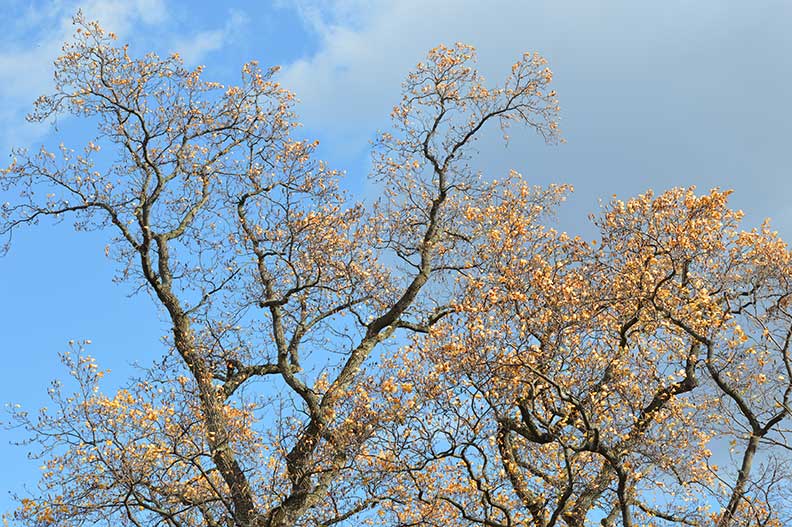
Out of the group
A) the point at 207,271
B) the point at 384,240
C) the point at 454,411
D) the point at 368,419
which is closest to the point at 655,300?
the point at 454,411

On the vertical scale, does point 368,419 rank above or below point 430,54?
below

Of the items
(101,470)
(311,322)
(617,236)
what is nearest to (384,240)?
(311,322)

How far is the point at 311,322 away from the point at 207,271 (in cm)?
229

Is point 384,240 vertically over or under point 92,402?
over

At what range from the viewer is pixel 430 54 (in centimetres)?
1789

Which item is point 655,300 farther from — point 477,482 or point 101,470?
point 101,470

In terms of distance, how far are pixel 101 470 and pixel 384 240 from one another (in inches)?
296

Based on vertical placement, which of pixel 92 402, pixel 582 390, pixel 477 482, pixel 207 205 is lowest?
pixel 477 482

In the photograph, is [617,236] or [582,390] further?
[617,236]

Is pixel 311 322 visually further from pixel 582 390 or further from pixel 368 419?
pixel 582 390

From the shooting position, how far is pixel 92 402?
541 inches

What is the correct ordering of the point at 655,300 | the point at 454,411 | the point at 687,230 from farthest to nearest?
the point at 687,230
the point at 655,300
the point at 454,411

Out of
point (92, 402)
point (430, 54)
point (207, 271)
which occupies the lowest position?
point (92, 402)

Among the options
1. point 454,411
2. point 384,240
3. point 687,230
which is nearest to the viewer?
point 454,411
